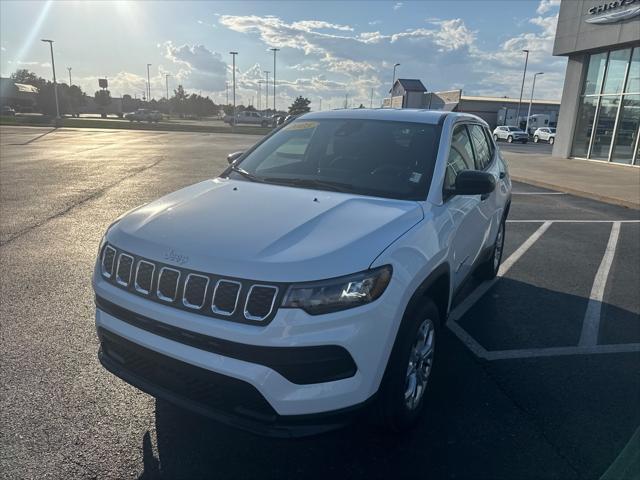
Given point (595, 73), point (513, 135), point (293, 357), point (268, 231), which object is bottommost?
point (293, 357)

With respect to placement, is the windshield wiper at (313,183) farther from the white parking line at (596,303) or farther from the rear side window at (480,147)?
the white parking line at (596,303)

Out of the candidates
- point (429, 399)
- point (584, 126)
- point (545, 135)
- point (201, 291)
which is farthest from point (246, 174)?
point (545, 135)

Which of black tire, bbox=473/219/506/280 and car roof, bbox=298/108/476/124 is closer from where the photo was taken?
car roof, bbox=298/108/476/124

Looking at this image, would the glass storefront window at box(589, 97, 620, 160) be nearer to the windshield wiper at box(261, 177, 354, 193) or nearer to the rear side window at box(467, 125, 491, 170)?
the rear side window at box(467, 125, 491, 170)

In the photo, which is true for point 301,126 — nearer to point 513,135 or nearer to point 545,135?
point 513,135

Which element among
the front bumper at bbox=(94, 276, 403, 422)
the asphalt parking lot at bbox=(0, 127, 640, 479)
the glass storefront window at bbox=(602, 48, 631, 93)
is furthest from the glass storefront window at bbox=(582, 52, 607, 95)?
the front bumper at bbox=(94, 276, 403, 422)

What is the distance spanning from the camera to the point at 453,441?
111 inches

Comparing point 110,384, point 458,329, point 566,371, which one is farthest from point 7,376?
point 566,371

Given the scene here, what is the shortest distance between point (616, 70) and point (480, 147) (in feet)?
67.4

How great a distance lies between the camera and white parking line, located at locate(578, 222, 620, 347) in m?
4.26

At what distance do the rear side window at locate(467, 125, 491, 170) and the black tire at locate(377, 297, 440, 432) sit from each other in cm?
216

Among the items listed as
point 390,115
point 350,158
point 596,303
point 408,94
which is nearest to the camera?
point 350,158

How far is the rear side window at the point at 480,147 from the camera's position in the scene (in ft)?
14.9

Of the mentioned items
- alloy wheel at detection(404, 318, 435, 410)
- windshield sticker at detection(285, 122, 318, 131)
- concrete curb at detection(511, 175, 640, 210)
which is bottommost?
concrete curb at detection(511, 175, 640, 210)
